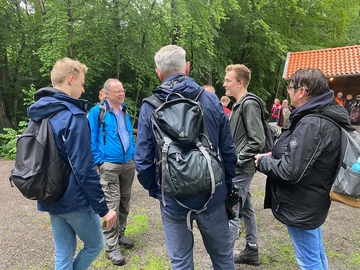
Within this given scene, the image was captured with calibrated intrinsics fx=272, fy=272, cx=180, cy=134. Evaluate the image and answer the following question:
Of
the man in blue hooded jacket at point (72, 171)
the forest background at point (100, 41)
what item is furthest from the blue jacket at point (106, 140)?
the forest background at point (100, 41)

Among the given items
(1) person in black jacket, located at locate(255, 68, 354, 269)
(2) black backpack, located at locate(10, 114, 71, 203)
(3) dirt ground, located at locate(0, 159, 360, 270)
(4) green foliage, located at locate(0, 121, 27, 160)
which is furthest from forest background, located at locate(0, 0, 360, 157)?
(1) person in black jacket, located at locate(255, 68, 354, 269)

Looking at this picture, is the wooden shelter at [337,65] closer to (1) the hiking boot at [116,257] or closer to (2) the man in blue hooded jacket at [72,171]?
(1) the hiking boot at [116,257]

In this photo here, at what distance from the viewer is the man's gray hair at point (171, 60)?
6.08ft

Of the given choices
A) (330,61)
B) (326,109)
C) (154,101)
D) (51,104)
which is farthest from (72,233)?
(330,61)

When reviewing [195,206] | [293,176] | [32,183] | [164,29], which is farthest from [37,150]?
[164,29]

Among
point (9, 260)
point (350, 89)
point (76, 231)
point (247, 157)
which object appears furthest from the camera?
point (350, 89)

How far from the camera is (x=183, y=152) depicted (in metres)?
1.66

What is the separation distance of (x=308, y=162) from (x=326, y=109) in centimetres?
41

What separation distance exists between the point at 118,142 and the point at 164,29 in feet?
33.0

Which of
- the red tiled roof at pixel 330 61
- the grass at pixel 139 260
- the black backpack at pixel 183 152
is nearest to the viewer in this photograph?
the black backpack at pixel 183 152

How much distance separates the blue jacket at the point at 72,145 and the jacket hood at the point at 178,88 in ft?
2.00

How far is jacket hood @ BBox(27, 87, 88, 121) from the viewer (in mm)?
1893

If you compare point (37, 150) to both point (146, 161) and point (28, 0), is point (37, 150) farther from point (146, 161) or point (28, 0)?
point (28, 0)

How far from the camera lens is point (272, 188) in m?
2.24
